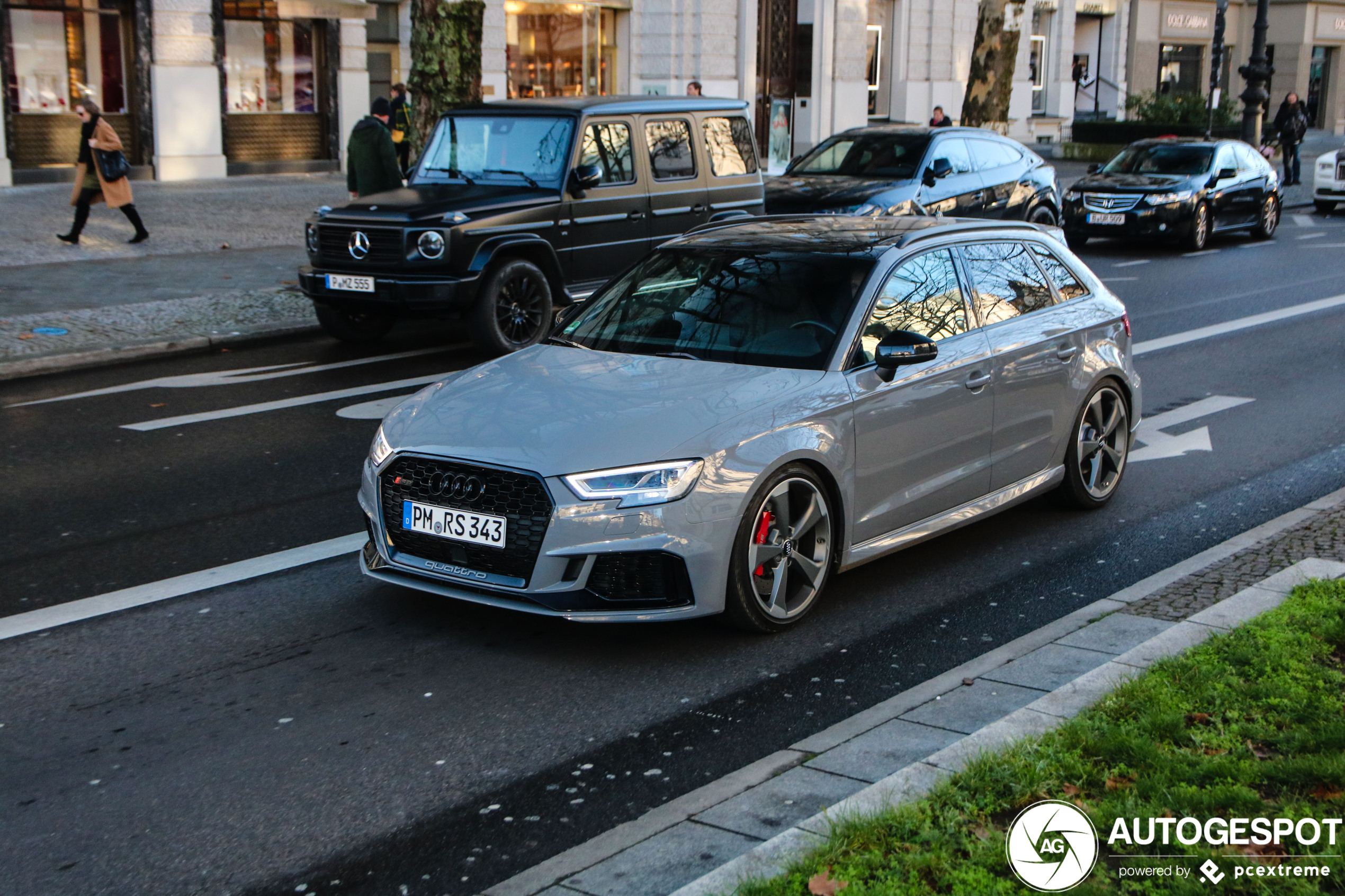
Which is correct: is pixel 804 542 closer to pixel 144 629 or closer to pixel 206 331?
pixel 144 629

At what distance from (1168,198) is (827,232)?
1578cm

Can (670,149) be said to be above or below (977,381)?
above

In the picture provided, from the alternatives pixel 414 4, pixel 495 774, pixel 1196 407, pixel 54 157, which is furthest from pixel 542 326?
pixel 54 157

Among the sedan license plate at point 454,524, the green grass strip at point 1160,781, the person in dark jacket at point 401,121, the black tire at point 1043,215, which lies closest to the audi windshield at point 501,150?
the sedan license plate at point 454,524

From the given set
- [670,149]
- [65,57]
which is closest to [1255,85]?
[670,149]

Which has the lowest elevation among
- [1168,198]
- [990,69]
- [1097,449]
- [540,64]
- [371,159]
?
[1097,449]

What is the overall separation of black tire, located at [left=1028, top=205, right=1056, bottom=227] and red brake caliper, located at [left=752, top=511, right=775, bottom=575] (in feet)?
44.9

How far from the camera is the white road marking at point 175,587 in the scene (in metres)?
5.96

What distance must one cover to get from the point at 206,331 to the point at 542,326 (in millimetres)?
3241

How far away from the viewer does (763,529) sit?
18.6 ft

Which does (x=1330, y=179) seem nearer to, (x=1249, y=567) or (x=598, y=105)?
(x=598, y=105)

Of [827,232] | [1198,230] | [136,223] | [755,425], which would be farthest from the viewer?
[1198,230]

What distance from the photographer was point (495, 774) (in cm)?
461

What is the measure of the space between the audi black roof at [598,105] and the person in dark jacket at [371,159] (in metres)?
3.11
